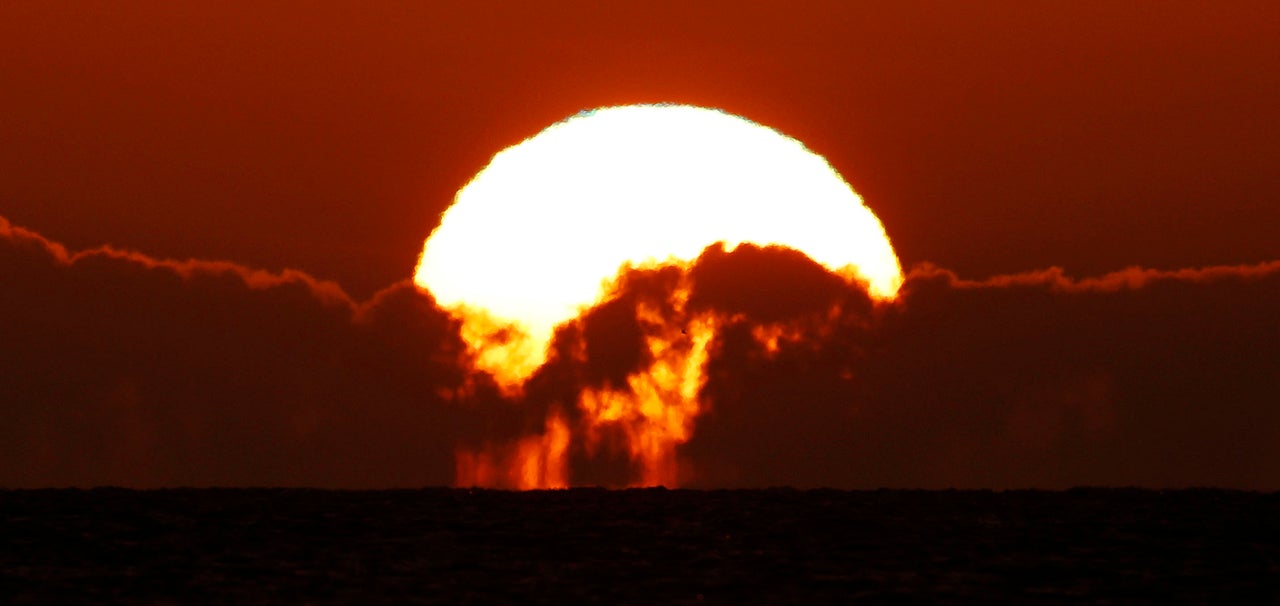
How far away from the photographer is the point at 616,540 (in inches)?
6127

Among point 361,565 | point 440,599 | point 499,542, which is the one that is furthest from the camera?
point 499,542

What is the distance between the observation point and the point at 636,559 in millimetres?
130750

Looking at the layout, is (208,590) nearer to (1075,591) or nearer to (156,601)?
(156,601)

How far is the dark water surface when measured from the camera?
10475 cm

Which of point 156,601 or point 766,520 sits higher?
point 766,520

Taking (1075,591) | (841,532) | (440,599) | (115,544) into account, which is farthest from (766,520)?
(440,599)

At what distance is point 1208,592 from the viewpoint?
110 m

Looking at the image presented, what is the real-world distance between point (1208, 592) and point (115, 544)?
9235cm

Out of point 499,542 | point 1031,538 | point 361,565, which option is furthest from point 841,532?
point 361,565

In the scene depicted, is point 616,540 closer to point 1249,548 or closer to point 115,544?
point 115,544

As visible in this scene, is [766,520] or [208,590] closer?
[208,590]

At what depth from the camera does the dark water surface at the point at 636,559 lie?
4124 inches

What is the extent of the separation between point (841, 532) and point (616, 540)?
25.0m

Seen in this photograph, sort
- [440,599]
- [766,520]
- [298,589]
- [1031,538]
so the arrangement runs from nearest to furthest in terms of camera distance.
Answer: [440,599]
[298,589]
[1031,538]
[766,520]
